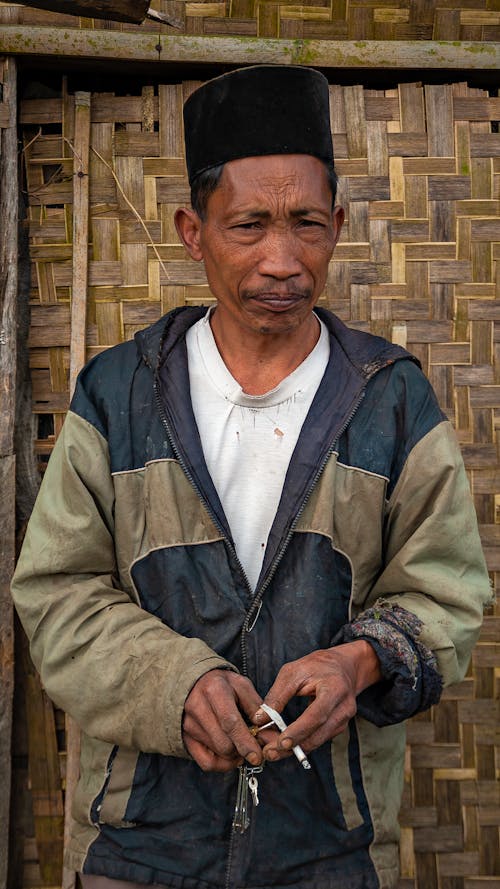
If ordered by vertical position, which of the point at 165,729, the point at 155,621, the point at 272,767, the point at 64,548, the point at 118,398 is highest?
the point at 118,398

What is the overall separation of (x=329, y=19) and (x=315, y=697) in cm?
188

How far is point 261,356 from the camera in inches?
84.5

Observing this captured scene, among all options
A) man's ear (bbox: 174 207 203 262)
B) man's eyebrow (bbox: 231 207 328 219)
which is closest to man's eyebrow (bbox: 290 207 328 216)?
man's eyebrow (bbox: 231 207 328 219)

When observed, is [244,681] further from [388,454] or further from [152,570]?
[388,454]

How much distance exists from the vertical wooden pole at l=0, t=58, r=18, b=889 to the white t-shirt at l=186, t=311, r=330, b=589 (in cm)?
66

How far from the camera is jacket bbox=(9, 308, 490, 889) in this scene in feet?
6.39

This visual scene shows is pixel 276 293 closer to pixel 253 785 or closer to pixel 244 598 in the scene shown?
pixel 244 598

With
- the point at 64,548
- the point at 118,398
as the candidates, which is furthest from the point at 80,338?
the point at 64,548

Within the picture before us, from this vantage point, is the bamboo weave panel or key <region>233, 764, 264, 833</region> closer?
key <region>233, 764, 264, 833</region>

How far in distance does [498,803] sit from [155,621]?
1.38 meters

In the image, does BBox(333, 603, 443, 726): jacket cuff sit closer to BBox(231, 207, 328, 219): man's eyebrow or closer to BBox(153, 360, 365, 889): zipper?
BBox(153, 360, 365, 889): zipper

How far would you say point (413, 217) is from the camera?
8.84 ft

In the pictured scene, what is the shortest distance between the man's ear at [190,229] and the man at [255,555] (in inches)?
2.9

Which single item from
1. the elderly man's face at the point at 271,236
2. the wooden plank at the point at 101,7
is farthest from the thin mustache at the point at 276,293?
the wooden plank at the point at 101,7
